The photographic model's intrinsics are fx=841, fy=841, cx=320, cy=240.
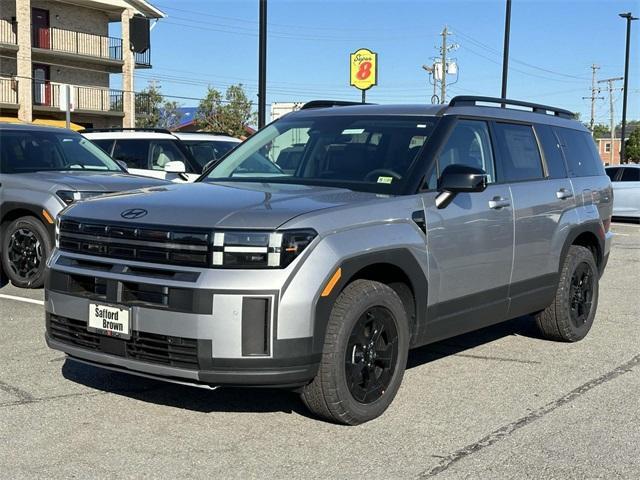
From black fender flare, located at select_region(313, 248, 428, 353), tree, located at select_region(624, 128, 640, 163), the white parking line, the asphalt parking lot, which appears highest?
tree, located at select_region(624, 128, 640, 163)

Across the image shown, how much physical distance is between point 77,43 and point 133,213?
38.5 meters

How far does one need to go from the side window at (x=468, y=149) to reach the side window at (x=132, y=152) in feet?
26.6

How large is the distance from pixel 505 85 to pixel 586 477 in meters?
23.2

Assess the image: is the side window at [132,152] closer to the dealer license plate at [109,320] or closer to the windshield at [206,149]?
the windshield at [206,149]

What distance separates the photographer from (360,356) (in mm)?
4793

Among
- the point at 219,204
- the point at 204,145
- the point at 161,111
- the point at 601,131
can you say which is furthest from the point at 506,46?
the point at 601,131

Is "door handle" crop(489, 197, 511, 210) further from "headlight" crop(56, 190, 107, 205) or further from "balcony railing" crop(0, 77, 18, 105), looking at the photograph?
"balcony railing" crop(0, 77, 18, 105)

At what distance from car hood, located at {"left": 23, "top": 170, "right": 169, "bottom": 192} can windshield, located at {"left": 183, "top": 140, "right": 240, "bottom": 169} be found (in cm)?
382

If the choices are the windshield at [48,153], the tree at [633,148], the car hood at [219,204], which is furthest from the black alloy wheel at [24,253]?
the tree at [633,148]

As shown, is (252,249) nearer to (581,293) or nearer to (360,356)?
(360,356)

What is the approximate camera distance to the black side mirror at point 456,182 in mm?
5262

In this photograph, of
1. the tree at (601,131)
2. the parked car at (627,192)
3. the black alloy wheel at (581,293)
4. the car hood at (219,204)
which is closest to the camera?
the car hood at (219,204)

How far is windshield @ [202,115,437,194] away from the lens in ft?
18.0

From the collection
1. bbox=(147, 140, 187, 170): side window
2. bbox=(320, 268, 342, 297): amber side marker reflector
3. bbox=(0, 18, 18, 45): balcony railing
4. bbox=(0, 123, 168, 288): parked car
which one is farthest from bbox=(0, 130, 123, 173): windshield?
bbox=(0, 18, 18, 45): balcony railing
